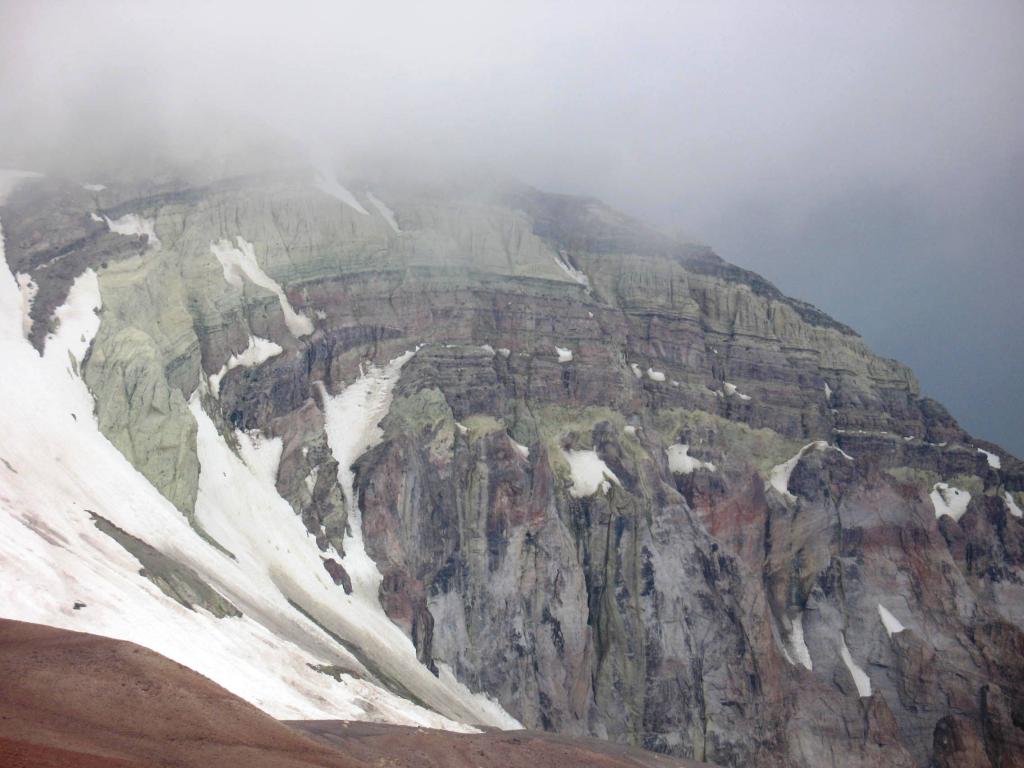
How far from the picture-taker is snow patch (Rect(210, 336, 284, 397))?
320ft

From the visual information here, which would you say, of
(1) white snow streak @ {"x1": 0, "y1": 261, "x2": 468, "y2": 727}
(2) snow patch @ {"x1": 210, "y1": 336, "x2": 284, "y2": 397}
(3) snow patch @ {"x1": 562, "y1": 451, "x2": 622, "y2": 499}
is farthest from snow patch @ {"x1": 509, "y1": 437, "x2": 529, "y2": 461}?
(1) white snow streak @ {"x1": 0, "y1": 261, "x2": 468, "y2": 727}

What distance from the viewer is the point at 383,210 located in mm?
135250

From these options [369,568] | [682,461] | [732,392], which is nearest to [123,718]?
[369,568]

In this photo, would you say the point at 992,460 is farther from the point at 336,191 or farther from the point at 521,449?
the point at 336,191

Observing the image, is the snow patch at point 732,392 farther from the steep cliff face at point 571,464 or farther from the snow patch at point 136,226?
the snow patch at point 136,226

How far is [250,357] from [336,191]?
39.1 metres

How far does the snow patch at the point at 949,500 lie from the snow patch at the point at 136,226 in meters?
111

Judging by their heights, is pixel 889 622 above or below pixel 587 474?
below

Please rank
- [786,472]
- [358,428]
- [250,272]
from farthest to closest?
[786,472]
[250,272]
[358,428]

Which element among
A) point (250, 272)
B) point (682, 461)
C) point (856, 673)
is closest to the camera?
point (250, 272)

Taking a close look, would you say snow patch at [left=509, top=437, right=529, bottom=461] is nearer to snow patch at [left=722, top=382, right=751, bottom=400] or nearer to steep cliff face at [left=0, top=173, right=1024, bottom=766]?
steep cliff face at [left=0, top=173, right=1024, bottom=766]

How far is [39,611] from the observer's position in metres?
41.5

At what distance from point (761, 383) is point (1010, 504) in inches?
1715

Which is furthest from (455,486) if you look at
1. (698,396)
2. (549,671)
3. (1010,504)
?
(1010,504)
